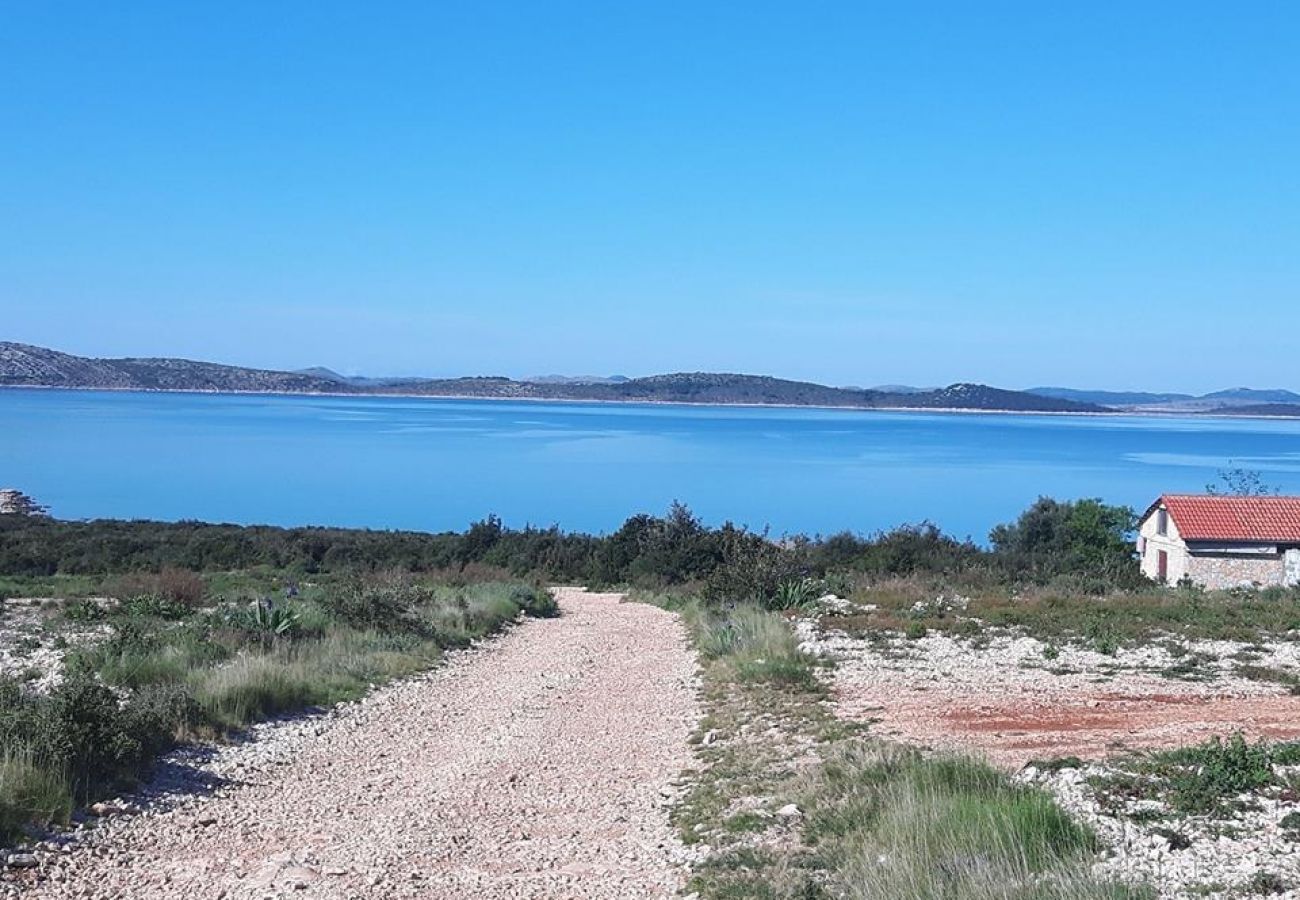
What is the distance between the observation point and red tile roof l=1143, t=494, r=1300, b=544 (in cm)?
3494

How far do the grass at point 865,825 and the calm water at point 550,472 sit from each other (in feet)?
164

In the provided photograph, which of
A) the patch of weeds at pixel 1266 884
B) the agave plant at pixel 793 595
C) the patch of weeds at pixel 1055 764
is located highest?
the patch of weeds at pixel 1266 884

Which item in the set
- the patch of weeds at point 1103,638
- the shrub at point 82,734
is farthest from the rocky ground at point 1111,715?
the shrub at point 82,734

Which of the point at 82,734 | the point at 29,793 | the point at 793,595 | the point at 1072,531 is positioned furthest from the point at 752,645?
the point at 1072,531

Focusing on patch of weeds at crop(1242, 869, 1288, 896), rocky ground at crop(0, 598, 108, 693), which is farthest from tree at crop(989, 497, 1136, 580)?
patch of weeds at crop(1242, 869, 1288, 896)

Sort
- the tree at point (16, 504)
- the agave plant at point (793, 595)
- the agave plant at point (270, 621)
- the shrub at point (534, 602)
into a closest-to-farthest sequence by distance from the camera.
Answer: the agave plant at point (270, 621), the agave plant at point (793, 595), the shrub at point (534, 602), the tree at point (16, 504)

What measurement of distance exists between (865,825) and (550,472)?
3369 inches

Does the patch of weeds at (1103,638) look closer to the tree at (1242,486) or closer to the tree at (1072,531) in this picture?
the tree at (1072,531)

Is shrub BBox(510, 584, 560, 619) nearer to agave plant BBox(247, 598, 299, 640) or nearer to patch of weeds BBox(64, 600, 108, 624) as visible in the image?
patch of weeds BBox(64, 600, 108, 624)

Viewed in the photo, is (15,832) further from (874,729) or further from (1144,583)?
(1144,583)

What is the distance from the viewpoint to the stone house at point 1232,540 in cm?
3462

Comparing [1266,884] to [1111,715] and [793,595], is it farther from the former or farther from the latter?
[793,595]

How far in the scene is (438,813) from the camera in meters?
8.70

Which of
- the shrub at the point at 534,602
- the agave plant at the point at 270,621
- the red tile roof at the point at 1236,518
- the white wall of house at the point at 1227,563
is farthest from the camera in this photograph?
the red tile roof at the point at 1236,518
